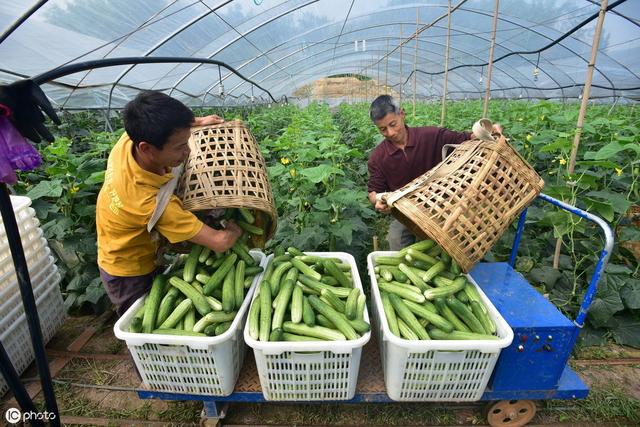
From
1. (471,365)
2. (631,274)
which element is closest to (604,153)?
(631,274)

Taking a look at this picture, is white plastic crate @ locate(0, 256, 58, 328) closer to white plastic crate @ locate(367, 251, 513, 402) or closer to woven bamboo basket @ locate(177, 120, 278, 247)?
woven bamboo basket @ locate(177, 120, 278, 247)

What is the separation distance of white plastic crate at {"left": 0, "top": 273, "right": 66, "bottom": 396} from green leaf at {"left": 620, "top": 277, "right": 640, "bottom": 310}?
5215 millimetres

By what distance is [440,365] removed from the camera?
220cm

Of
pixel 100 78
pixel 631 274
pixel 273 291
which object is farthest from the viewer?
pixel 100 78

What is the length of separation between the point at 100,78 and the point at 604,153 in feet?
39.3

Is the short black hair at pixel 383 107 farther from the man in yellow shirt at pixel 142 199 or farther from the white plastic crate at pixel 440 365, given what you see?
the white plastic crate at pixel 440 365

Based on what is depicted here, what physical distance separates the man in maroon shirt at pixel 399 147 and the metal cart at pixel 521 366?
1.14m

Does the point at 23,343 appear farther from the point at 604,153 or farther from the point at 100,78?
the point at 100,78

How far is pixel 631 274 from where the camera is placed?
3717 mm

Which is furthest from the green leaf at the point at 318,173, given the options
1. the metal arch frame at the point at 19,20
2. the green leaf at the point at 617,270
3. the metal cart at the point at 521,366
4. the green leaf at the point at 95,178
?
the metal arch frame at the point at 19,20

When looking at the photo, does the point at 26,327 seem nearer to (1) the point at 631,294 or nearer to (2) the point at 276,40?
(1) the point at 631,294

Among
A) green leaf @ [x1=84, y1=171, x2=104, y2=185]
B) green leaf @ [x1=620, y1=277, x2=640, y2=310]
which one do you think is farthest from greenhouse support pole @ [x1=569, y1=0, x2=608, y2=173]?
green leaf @ [x1=84, y1=171, x2=104, y2=185]

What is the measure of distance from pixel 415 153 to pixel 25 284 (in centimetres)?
320

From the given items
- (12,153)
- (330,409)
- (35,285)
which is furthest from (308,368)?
(35,285)
